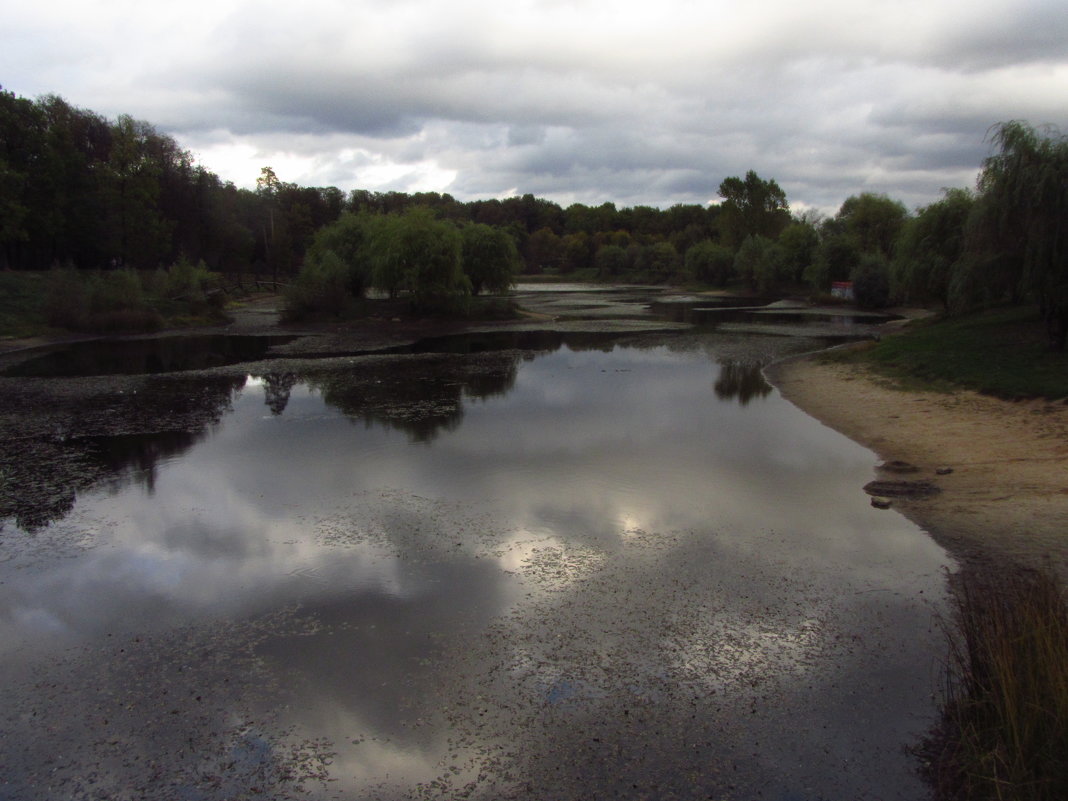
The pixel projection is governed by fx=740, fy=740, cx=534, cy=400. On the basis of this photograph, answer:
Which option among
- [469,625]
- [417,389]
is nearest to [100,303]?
[417,389]

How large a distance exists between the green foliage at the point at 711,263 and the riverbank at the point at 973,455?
250 ft

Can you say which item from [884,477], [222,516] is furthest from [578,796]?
[884,477]

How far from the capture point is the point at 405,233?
4906 centimetres

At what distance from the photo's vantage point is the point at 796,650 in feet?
28.5

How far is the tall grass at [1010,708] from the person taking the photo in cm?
574

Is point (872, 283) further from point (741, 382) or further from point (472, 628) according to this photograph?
point (472, 628)

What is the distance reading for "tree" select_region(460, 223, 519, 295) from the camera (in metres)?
57.0

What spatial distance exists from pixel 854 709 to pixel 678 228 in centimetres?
15178

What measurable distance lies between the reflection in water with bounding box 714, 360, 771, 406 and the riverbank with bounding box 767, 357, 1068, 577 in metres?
1.17

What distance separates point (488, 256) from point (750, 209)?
68035 millimetres

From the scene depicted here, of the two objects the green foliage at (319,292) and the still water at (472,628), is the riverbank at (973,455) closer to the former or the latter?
the still water at (472,628)

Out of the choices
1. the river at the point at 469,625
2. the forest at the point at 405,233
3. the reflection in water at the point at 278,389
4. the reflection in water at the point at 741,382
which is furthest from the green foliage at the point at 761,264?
the river at the point at 469,625

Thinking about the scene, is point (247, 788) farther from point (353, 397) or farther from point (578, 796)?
point (353, 397)

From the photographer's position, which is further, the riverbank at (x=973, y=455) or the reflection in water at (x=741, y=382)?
the reflection in water at (x=741, y=382)
